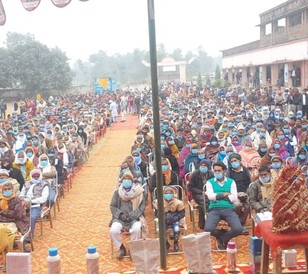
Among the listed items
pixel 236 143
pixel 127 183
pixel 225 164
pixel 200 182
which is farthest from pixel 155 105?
pixel 236 143

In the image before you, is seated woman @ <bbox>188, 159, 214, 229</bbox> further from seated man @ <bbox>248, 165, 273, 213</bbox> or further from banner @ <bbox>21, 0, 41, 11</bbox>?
banner @ <bbox>21, 0, 41, 11</bbox>

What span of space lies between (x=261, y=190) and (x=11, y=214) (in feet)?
11.8

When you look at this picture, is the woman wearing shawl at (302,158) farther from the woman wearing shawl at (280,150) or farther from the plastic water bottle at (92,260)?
the plastic water bottle at (92,260)

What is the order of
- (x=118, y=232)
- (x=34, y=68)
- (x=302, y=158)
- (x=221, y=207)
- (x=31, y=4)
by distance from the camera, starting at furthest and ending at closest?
(x=34, y=68) < (x=302, y=158) < (x=221, y=207) < (x=118, y=232) < (x=31, y=4)

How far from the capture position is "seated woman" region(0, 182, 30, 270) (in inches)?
242

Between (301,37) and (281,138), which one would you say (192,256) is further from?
(301,37)

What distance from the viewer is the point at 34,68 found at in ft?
132

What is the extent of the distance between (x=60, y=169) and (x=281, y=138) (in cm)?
510

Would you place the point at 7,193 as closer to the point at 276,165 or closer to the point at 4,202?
the point at 4,202

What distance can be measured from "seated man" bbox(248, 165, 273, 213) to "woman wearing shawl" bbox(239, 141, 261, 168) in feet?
7.91

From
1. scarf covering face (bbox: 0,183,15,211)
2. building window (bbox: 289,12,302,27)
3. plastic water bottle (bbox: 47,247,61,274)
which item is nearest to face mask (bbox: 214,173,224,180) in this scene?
plastic water bottle (bbox: 47,247,61,274)

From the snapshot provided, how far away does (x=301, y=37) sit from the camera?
2638 centimetres

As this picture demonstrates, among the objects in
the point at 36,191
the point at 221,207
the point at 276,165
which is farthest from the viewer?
the point at 36,191

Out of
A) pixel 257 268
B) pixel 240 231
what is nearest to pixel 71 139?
pixel 240 231
